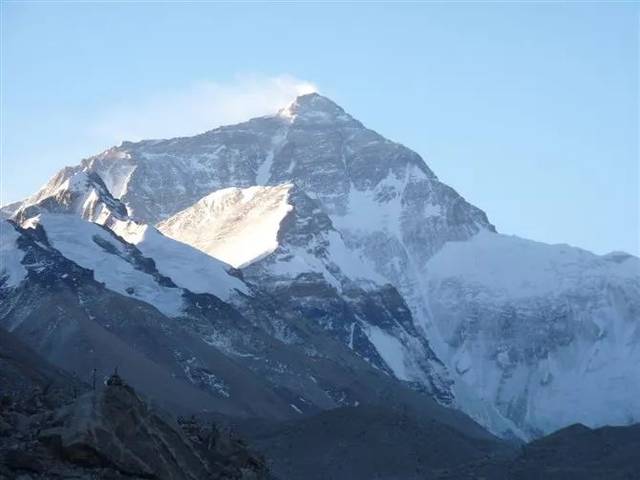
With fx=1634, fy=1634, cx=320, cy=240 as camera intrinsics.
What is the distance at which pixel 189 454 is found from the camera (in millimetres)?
56375

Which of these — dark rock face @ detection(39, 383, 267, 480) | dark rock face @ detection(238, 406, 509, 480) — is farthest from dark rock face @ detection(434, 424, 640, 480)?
dark rock face @ detection(39, 383, 267, 480)

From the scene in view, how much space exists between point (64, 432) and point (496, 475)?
102 m

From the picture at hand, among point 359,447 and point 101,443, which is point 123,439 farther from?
point 359,447

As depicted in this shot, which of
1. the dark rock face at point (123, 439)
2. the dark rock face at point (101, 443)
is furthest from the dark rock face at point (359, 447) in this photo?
the dark rock face at point (123, 439)

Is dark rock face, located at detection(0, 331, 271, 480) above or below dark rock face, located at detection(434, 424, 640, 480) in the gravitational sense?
below

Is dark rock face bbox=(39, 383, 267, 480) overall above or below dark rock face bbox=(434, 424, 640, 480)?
below

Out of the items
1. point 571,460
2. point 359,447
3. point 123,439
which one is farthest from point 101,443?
point 359,447

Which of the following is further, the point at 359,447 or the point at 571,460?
the point at 359,447

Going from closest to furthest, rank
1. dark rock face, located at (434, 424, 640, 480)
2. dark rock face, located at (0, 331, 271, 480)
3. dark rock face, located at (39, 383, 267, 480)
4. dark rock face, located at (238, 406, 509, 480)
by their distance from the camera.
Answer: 1. dark rock face, located at (0, 331, 271, 480)
2. dark rock face, located at (39, 383, 267, 480)
3. dark rock face, located at (434, 424, 640, 480)
4. dark rock face, located at (238, 406, 509, 480)

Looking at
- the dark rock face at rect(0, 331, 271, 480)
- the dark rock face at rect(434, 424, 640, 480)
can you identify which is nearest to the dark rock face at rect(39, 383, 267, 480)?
the dark rock face at rect(0, 331, 271, 480)

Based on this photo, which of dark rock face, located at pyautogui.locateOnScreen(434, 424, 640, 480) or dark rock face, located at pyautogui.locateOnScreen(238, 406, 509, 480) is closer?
dark rock face, located at pyautogui.locateOnScreen(434, 424, 640, 480)

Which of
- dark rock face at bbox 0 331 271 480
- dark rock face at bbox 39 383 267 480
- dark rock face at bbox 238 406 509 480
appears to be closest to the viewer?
dark rock face at bbox 0 331 271 480

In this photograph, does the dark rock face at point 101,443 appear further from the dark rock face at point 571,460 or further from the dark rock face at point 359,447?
the dark rock face at point 359,447

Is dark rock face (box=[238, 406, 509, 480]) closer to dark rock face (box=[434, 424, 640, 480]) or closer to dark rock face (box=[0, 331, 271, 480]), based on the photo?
dark rock face (box=[434, 424, 640, 480])
